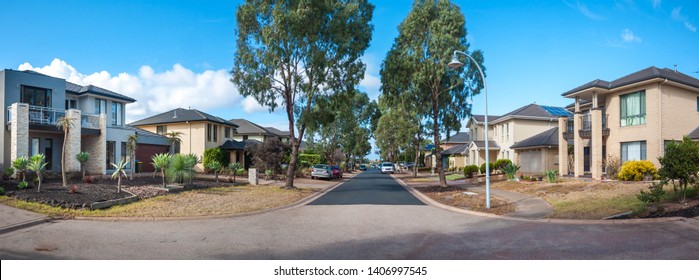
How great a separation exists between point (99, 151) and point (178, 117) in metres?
13.5

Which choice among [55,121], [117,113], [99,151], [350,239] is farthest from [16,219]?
[117,113]

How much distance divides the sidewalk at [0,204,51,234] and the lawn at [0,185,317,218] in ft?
1.15

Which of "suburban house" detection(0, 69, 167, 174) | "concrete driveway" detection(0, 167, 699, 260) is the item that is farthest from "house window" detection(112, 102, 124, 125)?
"concrete driveway" detection(0, 167, 699, 260)

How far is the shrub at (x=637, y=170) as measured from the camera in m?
18.9

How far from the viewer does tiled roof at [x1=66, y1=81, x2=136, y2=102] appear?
2588 cm

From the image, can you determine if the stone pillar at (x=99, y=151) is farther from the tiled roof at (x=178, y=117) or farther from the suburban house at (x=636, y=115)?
the suburban house at (x=636, y=115)

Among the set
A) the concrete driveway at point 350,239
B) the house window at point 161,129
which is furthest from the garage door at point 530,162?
the house window at point 161,129

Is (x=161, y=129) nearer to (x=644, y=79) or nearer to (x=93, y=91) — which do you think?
(x=93, y=91)

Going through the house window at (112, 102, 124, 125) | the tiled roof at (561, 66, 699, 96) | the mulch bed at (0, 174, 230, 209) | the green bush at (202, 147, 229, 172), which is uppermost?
the tiled roof at (561, 66, 699, 96)

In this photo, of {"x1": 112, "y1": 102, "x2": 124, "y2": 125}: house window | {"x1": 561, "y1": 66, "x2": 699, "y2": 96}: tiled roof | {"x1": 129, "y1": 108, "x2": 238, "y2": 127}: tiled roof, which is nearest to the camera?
{"x1": 561, "y1": 66, "x2": 699, "y2": 96}: tiled roof

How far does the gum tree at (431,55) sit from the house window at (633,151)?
8.65 m

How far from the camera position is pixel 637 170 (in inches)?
747

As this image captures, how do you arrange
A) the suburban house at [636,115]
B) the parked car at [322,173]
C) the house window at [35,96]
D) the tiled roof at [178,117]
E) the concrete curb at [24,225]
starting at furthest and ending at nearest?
the parked car at [322,173] → the tiled roof at [178,117] → the house window at [35,96] → the suburban house at [636,115] → the concrete curb at [24,225]

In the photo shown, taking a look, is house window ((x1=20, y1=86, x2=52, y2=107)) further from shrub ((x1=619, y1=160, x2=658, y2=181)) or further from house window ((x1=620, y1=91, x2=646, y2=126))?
house window ((x1=620, y1=91, x2=646, y2=126))
